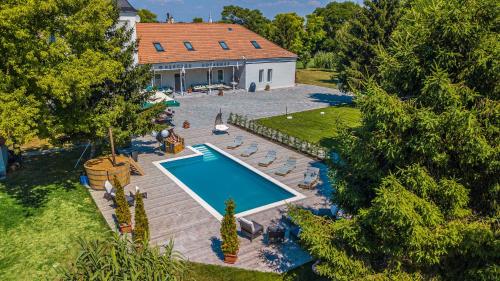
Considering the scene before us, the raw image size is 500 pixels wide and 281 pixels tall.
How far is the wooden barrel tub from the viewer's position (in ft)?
58.7

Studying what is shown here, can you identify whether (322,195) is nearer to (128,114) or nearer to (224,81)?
(128,114)

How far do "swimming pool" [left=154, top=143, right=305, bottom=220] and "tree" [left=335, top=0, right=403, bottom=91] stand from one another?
48.9ft

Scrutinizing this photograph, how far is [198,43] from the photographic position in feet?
132

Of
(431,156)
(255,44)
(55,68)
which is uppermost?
(255,44)

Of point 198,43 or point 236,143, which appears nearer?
point 236,143

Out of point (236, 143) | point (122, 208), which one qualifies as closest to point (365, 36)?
point (236, 143)

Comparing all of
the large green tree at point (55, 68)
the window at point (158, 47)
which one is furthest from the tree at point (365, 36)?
the large green tree at point (55, 68)

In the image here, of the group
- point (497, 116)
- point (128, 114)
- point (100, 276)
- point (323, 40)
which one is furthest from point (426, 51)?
point (323, 40)

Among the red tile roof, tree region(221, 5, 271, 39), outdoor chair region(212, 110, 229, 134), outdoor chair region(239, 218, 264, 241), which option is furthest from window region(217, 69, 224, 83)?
tree region(221, 5, 271, 39)

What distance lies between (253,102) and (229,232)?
2558cm

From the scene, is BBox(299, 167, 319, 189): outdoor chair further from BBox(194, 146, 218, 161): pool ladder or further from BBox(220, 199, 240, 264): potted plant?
BBox(220, 199, 240, 264): potted plant

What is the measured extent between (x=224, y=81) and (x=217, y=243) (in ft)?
104

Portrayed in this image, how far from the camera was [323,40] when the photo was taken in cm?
7994

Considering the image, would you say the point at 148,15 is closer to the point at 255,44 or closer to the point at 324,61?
the point at 324,61
